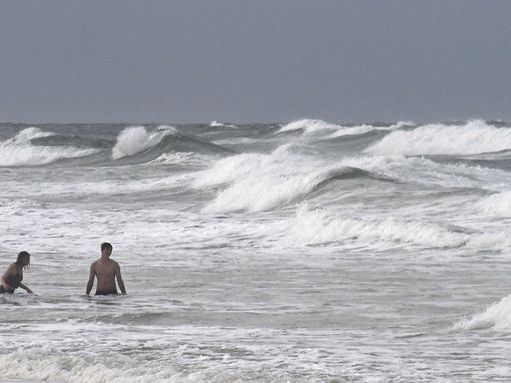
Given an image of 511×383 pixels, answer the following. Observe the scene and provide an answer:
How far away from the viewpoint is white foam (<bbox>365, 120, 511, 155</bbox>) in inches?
2242

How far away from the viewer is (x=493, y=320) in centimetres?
981

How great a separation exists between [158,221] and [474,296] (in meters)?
12.0

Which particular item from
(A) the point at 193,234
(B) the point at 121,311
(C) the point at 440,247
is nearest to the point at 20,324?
(B) the point at 121,311

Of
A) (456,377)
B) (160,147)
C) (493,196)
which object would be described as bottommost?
(456,377)

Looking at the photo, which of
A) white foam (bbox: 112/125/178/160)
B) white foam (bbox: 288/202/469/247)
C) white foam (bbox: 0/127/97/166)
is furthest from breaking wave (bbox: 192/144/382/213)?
white foam (bbox: 0/127/97/166)

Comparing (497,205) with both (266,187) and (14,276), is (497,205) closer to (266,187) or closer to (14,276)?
(266,187)

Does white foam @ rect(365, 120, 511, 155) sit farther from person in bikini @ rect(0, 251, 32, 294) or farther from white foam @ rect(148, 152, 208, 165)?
person in bikini @ rect(0, 251, 32, 294)

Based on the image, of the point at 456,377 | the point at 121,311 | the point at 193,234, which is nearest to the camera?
the point at 456,377

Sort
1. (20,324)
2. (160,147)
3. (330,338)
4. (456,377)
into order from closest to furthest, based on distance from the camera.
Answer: (456,377) → (330,338) → (20,324) → (160,147)

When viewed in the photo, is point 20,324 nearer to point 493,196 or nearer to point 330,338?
point 330,338

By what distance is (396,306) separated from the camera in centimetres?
1162

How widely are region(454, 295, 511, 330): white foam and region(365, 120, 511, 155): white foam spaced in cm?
4517

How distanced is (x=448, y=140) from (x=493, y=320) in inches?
2044

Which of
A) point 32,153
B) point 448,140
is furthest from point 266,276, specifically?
point 448,140
